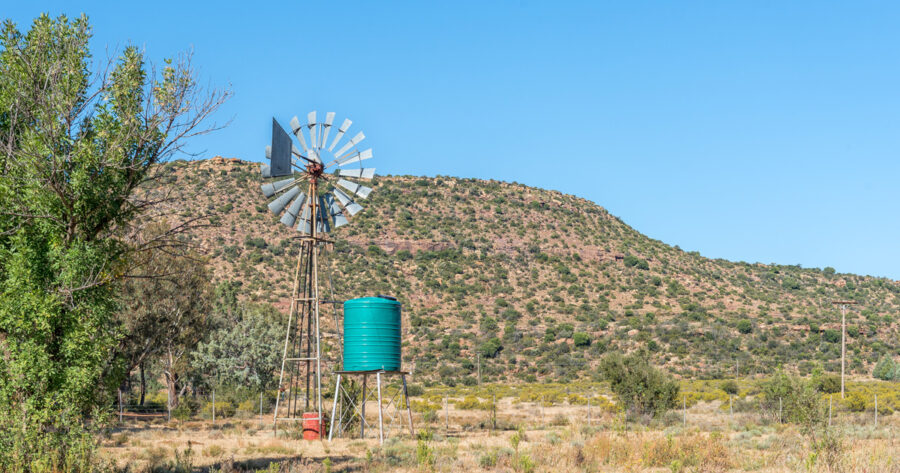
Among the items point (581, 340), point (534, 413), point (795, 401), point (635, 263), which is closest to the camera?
point (795, 401)

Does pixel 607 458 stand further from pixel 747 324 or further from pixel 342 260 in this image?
pixel 342 260

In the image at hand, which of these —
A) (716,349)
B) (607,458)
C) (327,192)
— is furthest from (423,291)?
(607,458)

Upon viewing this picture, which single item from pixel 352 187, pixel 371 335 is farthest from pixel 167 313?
pixel 371 335

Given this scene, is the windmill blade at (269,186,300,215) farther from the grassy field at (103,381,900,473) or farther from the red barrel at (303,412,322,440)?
the grassy field at (103,381,900,473)

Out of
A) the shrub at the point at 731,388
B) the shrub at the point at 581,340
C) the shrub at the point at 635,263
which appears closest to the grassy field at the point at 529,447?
the shrub at the point at 731,388

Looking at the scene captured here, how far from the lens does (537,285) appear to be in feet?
257

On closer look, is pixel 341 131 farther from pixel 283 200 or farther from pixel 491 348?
pixel 491 348

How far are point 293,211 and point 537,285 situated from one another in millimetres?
55347

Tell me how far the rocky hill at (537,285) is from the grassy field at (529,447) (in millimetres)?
24445

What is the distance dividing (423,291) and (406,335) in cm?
829

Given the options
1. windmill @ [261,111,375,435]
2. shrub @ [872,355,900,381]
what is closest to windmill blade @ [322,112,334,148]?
windmill @ [261,111,375,435]

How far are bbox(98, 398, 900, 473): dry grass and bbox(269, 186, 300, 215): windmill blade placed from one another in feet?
24.6

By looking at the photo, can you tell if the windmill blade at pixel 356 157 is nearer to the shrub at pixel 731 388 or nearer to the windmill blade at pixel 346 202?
the windmill blade at pixel 346 202

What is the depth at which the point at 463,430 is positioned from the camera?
2938 centimetres
